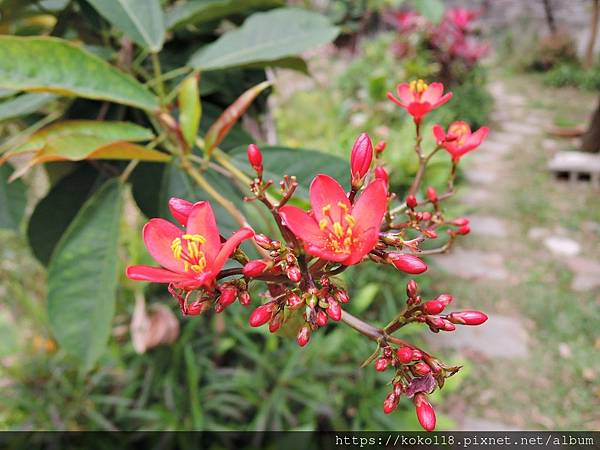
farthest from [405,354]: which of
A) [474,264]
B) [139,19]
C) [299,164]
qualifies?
[474,264]

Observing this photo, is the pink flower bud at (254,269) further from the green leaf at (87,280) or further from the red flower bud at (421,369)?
the green leaf at (87,280)

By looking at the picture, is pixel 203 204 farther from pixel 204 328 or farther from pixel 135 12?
pixel 204 328

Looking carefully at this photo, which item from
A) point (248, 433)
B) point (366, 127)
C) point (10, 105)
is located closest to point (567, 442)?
point (248, 433)

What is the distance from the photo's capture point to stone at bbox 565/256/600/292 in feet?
8.57

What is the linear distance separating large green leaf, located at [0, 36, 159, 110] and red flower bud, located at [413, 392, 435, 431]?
50 centimetres

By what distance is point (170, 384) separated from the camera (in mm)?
1848

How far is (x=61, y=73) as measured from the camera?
653 mm

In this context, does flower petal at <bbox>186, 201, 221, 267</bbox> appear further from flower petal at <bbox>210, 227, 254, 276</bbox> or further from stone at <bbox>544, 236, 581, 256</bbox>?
stone at <bbox>544, 236, 581, 256</bbox>

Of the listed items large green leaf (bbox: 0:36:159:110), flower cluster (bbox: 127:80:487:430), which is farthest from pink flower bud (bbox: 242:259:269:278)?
large green leaf (bbox: 0:36:159:110)

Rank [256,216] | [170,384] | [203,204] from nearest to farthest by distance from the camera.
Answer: [203,204] → [256,216] → [170,384]

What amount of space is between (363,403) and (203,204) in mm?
1612

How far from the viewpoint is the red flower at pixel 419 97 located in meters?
0.64

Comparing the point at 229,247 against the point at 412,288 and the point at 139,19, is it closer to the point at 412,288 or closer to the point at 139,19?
the point at 412,288

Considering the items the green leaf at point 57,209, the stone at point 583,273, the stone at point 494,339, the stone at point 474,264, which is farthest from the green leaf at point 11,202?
the stone at point 583,273
